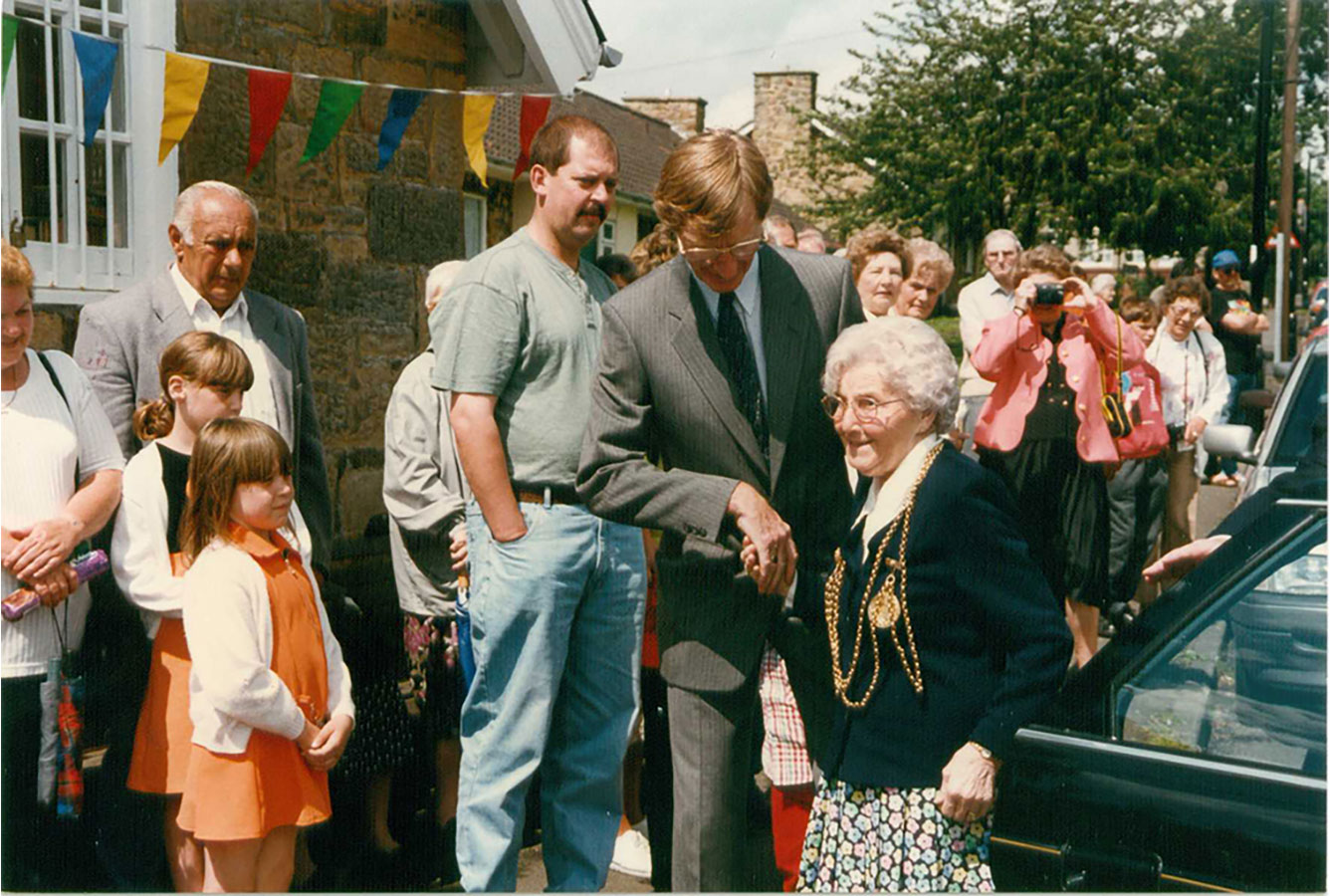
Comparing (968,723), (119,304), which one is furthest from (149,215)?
(968,723)

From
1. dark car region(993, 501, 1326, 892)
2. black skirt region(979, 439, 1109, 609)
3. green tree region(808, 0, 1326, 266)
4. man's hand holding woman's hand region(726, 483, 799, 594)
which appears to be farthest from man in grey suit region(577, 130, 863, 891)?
green tree region(808, 0, 1326, 266)

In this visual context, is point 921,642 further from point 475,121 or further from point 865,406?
point 475,121

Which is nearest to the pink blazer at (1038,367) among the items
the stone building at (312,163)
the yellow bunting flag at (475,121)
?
the yellow bunting flag at (475,121)

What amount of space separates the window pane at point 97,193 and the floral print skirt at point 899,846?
342 centimetres

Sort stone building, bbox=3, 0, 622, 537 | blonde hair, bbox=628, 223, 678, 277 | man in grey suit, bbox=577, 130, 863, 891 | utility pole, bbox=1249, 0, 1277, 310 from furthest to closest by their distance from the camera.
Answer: utility pole, bbox=1249, 0, 1277, 310
stone building, bbox=3, 0, 622, 537
blonde hair, bbox=628, 223, 678, 277
man in grey suit, bbox=577, 130, 863, 891

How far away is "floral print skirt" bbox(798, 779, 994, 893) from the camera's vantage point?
2.47 m

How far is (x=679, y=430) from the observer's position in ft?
9.70

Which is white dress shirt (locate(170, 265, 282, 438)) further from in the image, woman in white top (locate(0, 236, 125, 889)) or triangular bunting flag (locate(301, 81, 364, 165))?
triangular bunting flag (locate(301, 81, 364, 165))

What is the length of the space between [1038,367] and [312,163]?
310 centimetres

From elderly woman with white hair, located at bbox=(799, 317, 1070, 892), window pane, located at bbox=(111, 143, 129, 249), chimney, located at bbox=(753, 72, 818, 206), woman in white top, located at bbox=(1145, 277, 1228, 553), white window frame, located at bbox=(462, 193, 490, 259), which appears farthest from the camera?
chimney, located at bbox=(753, 72, 818, 206)

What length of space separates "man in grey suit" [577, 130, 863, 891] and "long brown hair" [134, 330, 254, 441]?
3.43 ft

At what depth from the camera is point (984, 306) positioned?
264 inches

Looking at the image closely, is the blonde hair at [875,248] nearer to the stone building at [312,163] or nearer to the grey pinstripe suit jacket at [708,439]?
the stone building at [312,163]

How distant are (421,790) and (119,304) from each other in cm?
173
